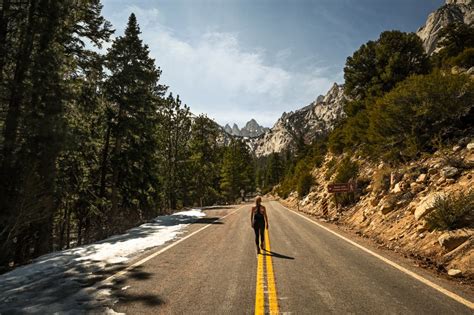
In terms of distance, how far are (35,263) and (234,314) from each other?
6332 millimetres

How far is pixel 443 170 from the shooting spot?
36.2ft

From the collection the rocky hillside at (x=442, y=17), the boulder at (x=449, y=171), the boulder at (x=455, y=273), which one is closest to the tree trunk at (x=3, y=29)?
the boulder at (x=455, y=273)

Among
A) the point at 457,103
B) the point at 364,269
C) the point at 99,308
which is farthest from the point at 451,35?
the point at 99,308

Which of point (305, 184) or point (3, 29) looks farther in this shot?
point (305, 184)

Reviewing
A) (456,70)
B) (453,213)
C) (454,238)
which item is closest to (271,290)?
(454,238)

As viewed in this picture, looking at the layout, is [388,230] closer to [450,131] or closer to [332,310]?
[450,131]

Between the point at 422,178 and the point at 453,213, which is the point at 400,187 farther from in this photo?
the point at 453,213

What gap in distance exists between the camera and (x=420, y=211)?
31.9 ft

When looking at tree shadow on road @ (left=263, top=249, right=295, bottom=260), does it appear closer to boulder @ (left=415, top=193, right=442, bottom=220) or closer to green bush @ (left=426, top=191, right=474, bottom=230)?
green bush @ (left=426, top=191, right=474, bottom=230)

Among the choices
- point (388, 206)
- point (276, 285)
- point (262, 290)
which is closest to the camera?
point (262, 290)

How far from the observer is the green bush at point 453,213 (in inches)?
308

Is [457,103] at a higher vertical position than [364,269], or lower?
higher

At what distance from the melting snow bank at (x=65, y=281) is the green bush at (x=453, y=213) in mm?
8399

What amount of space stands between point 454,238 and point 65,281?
9.07 m
